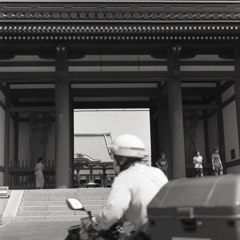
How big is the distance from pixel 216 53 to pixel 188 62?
1.14 m

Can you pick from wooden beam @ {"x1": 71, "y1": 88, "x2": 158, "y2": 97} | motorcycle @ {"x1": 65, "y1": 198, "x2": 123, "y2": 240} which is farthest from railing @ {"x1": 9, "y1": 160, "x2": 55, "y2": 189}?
motorcycle @ {"x1": 65, "y1": 198, "x2": 123, "y2": 240}

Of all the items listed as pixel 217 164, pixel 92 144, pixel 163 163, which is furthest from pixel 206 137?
pixel 92 144

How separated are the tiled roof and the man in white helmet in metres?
31.5

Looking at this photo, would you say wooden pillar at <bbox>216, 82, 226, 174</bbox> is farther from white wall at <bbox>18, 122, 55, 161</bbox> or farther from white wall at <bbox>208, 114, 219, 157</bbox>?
white wall at <bbox>18, 122, 55, 161</bbox>

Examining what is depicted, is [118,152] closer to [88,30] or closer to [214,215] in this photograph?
[214,215]

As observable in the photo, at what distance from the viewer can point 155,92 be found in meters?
18.7

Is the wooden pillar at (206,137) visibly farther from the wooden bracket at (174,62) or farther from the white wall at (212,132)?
the wooden bracket at (174,62)

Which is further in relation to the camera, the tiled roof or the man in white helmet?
the tiled roof

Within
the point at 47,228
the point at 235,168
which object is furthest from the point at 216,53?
the point at 47,228

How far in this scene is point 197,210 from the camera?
2.45 meters

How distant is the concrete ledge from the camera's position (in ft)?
35.7

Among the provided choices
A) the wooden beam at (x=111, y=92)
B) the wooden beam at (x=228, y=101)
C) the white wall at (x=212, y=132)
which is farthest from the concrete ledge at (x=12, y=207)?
the white wall at (x=212, y=132)

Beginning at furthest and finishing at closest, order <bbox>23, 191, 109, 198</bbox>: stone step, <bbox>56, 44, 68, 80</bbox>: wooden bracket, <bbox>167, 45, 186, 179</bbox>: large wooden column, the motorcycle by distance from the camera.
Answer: <bbox>56, 44, 68, 80</bbox>: wooden bracket
<bbox>167, 45, 186, 179</bbox>: large wooden column
<bbox>23, 191, 109, 198</bbox>: stone step
the motorcycle

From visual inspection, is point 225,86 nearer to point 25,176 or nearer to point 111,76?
point 111,76
